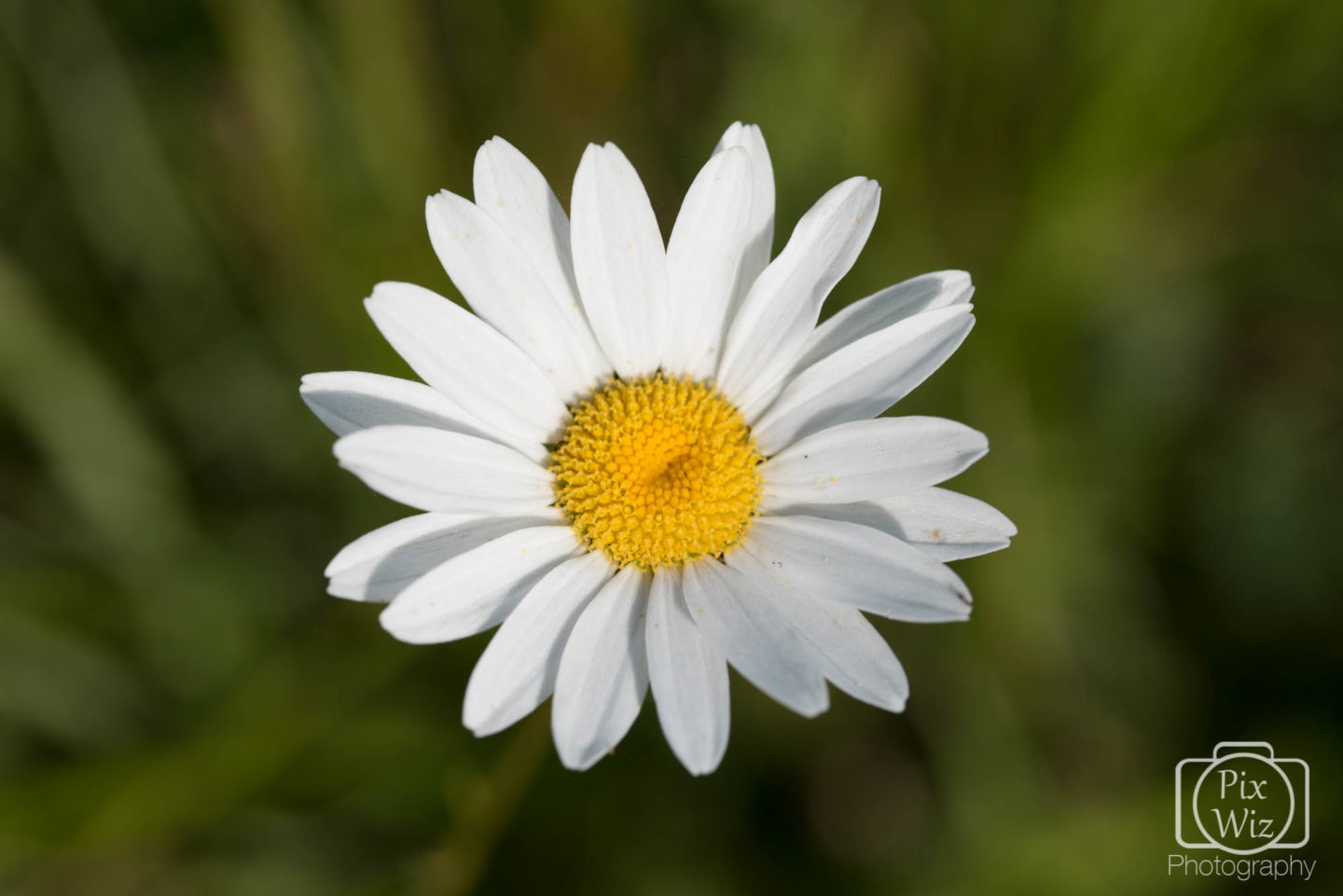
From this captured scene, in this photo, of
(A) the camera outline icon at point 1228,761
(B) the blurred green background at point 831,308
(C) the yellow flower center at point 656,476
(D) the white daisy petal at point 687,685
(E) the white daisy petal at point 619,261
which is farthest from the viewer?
(B) the blurred green background at point 831,308

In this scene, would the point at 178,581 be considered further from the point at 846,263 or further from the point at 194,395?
the point at 846,263

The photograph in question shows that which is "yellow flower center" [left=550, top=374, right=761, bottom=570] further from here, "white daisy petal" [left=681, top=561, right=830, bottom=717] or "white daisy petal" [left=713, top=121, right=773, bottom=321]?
"white daisy petal" [left=713, top=121, right=773, bottom=321]

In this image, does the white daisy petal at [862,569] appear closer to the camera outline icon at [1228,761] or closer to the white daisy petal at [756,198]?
the white daisy petal at [756,198]

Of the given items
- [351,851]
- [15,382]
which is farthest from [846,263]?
[15,382]

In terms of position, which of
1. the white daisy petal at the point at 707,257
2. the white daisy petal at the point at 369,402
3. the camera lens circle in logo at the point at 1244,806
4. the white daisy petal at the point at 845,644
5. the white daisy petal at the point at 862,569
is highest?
the white daisy petal at the point at 707,257

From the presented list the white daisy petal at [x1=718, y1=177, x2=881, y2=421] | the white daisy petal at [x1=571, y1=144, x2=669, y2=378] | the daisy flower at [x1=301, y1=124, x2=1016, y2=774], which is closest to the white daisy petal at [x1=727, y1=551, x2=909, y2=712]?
the daisy flower at [x1=301, y1=124, x2=1016, y2=774]

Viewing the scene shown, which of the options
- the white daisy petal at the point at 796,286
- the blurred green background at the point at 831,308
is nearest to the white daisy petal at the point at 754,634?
the white daisy petal at the point at 796,286
